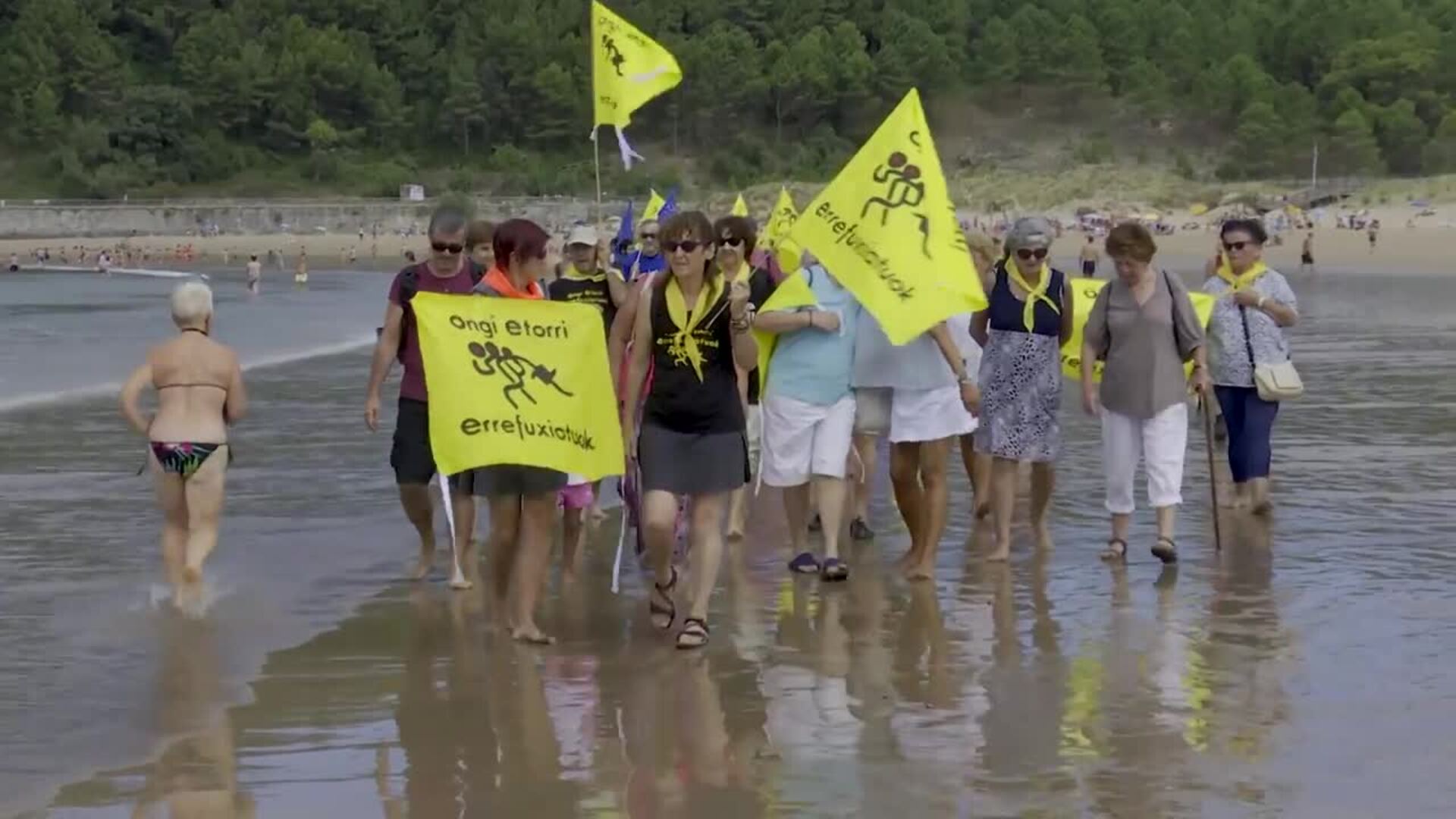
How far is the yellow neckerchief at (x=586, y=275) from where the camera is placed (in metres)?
9.38

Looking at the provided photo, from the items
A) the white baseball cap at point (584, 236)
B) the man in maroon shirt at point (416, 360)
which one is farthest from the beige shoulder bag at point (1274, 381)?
the man in maroon shirt at point (416, 360)

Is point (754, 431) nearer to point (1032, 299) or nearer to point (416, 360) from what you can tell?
point (1032, 299)

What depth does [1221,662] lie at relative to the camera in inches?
275

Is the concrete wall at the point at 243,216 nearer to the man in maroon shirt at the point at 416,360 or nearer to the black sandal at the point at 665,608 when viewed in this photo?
the man in maroon shirt at the point at 416,360

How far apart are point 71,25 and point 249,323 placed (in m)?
95.3

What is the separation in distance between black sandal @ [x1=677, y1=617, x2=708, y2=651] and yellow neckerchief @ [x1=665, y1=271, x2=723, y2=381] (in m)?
0.89

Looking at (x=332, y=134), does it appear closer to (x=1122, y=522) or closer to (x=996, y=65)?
(x=996, y=65)

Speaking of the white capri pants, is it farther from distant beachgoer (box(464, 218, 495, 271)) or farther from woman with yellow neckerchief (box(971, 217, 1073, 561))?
distant beachgoer (box(464, 218, 495, 271))

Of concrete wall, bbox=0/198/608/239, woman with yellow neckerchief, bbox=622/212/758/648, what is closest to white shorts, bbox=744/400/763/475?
woman with yellow neckerchief, bbox=622/212/758/648

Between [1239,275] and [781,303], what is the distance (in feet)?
10.1

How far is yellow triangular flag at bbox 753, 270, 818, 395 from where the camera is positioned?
8.45m

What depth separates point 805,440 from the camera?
8.48 m

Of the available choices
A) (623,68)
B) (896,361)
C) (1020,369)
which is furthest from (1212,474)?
(623,68)

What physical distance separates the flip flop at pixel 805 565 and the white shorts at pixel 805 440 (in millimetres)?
507
